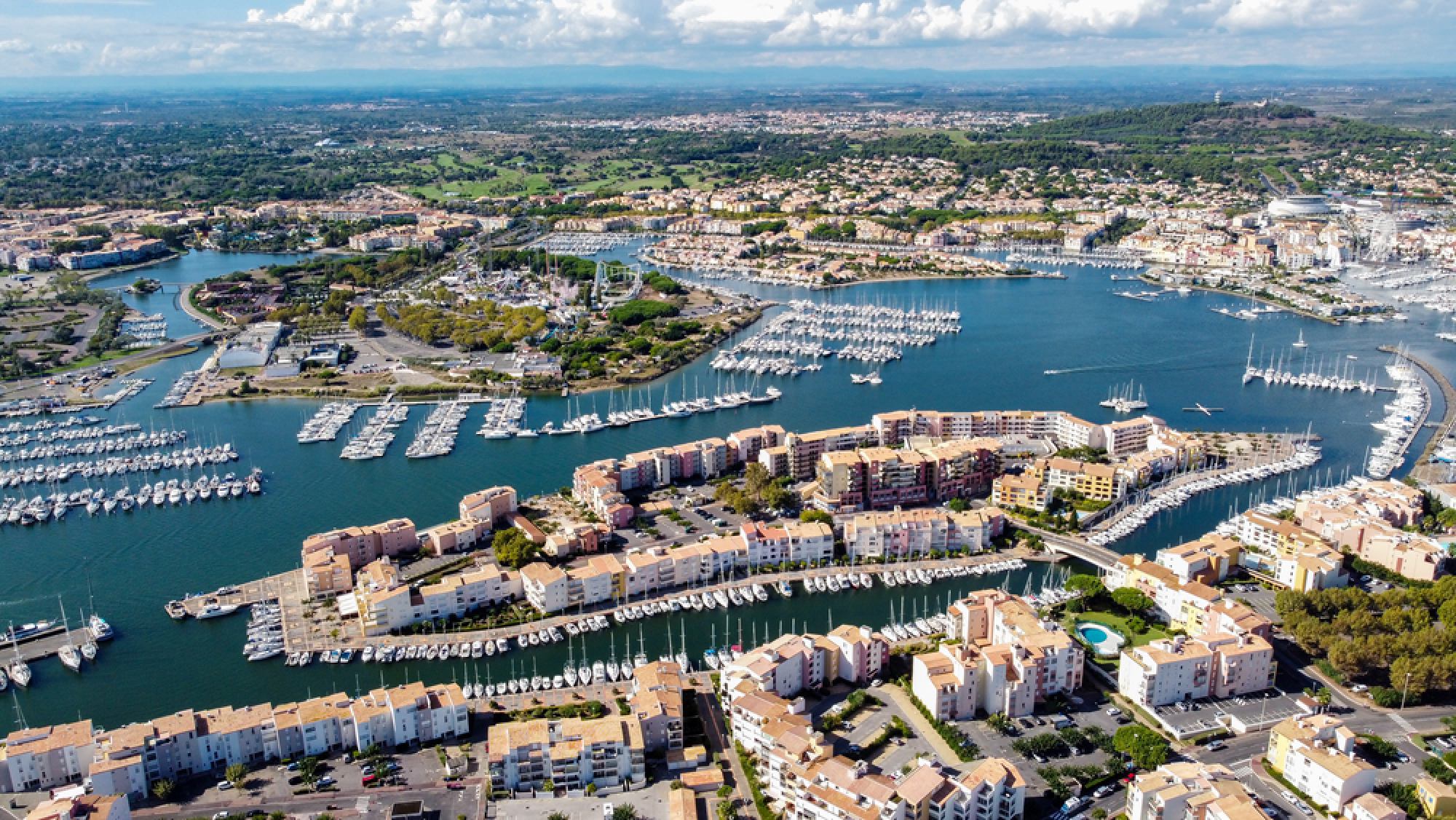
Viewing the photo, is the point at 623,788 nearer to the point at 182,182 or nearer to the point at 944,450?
the point at 944,450

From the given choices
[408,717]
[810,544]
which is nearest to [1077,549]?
[810,544]

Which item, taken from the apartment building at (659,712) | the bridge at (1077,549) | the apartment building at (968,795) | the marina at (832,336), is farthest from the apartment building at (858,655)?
the marina at (832,336)

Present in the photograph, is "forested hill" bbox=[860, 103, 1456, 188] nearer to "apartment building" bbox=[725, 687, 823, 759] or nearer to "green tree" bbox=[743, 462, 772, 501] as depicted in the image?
"green tree" bbox=[743, 462, 772, 501]

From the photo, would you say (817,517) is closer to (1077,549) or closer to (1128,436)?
(1077,549)

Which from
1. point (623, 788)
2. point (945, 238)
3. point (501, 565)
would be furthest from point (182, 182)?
point (623, 788)

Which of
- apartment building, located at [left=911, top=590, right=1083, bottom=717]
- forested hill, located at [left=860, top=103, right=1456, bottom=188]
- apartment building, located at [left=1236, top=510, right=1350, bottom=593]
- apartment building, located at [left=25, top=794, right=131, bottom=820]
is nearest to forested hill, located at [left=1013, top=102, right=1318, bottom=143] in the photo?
forested hill, located at [left=860, top=103, right=1456, bottom=188]

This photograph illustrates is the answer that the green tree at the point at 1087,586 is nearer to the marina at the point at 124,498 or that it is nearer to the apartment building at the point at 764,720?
the apartment building at the point at 764,720
